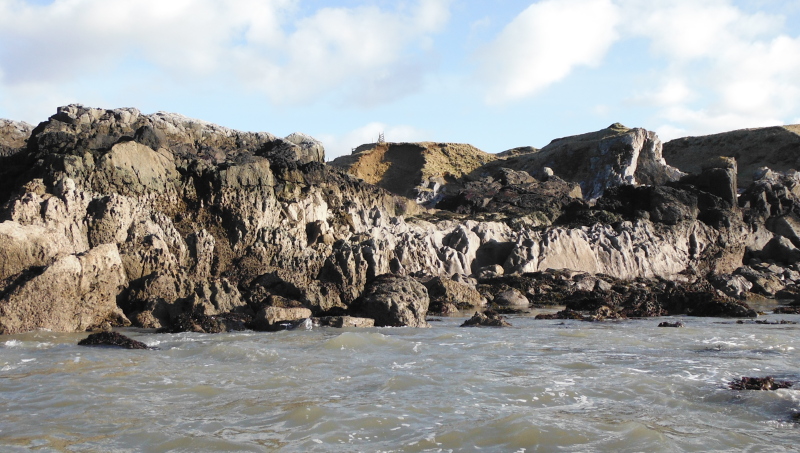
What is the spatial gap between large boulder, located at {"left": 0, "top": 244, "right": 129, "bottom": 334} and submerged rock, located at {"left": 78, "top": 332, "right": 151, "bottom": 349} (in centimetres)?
197

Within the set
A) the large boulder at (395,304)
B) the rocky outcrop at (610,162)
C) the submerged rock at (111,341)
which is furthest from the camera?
the rocky outcrop at (610,162)

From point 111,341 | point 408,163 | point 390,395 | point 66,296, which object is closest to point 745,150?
point 408,163

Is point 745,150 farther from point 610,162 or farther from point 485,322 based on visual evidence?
point 485,322

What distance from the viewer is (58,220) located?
1895 cm

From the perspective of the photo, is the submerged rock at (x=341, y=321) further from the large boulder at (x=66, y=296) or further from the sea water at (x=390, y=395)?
the large boulder at (x=66, y=296)

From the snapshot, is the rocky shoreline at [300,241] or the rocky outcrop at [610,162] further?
the rocky outcrop at [610,162]

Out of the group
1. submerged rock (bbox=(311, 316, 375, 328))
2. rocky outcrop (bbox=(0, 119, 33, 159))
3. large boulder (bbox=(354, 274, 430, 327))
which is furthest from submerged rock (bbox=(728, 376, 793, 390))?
rocky outcrop (bbox=(0, 119, 33, 159))

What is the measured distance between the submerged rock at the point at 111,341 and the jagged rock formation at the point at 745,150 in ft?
208

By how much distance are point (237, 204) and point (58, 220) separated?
20.4ft

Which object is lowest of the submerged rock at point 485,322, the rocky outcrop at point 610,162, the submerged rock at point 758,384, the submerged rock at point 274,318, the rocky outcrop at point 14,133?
the submerged rock at point 758,384

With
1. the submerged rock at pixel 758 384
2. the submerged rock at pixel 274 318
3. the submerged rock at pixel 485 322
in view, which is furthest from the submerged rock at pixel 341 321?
the submerged rock at pixel 758 384

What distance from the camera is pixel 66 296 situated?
15.4m

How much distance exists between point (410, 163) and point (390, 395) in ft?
211

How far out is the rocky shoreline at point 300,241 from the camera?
17.0 metres
